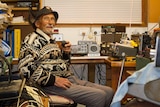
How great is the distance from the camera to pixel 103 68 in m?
3.74

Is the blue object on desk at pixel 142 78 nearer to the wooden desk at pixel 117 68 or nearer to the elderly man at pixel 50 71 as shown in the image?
the elderly man at pixel 50 71

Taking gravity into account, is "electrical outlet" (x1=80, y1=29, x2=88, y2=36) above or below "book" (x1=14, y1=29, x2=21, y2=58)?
above

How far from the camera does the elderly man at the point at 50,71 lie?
2.22 metres

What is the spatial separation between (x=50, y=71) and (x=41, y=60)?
12 centimetres

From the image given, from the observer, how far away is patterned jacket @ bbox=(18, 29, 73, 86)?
2.21 metres

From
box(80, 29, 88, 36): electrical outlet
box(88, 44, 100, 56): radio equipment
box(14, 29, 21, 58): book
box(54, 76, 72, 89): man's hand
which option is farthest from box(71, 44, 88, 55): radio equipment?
box(54, 76, 72, 89): man's hand

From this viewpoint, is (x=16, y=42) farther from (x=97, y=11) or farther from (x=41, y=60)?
(x=97, y=11)

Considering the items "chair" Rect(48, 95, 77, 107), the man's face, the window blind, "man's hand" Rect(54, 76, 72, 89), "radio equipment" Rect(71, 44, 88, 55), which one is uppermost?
the window blind

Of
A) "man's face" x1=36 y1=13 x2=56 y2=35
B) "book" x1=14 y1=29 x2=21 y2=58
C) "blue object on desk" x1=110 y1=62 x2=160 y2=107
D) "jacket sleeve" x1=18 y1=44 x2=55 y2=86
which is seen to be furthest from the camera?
"book" x1=14 y1=29 x2=21 y2=58

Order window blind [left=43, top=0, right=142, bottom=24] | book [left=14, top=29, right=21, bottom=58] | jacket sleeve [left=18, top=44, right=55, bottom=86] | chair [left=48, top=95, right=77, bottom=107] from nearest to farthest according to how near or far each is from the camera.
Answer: chair [left=48, top=95, right=77, bottom=107], jacket sleeve [left=18, top=44, right=55, bottom=86], book [left=14, top=29, right=21, bottom=58], window blind [left=43, top=0, right=142, bottom=24]

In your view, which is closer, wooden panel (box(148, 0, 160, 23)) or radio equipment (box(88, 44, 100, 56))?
radio equipment (box(88, 44, 100, 56))

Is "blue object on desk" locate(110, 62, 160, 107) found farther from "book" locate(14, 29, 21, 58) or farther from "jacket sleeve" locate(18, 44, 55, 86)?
"book" locate(14, 29, 21, 58)

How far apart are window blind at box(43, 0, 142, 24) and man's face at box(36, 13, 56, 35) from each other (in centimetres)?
102

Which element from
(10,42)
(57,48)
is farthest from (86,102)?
(10,42)
